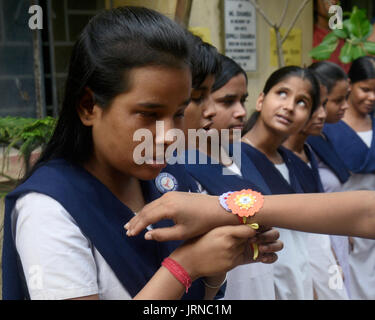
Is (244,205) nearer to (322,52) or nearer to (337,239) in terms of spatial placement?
(337,239)

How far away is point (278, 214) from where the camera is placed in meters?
1.10

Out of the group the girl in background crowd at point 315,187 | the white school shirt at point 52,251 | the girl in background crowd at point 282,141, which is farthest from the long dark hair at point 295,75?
the white school shirt at point 52,251

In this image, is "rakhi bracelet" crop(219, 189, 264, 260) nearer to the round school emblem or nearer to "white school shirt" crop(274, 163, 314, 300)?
the round school emblem

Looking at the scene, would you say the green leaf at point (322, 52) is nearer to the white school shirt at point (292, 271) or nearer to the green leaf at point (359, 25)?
the green leaf at point (359, 25)

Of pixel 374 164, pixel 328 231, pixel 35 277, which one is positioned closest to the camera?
pixel 35 277

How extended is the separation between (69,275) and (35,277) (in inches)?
2.7

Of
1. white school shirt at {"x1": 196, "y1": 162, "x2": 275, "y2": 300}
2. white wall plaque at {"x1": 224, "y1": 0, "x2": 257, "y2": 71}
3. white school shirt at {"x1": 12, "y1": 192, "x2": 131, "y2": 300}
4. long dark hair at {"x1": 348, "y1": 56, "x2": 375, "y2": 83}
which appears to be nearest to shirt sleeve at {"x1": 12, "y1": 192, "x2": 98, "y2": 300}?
white school shirt at {"x1": 12, "y1": 192, "x2": 131, "y2": 300}

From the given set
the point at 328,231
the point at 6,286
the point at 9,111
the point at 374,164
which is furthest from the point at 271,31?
the point at 6,286

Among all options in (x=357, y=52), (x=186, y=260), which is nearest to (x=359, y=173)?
(x=357, y=52)

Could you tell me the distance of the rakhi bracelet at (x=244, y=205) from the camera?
3.53 feet

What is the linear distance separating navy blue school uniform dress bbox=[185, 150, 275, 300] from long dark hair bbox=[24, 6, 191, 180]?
0.75 metres

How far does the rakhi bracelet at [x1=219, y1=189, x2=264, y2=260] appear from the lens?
108 cm

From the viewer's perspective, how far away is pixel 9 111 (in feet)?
9.32
